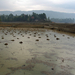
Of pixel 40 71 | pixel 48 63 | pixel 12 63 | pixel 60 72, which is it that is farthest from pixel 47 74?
pixel 12 63

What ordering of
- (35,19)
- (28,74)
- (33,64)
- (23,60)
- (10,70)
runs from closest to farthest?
(28,74) → (10,70) → (33,64) → (23,60) → (35,19)

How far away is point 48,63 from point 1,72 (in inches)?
103

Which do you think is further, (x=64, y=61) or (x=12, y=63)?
(x=64, y=61)

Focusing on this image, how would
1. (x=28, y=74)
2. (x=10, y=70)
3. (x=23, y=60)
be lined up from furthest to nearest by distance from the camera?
(x=23, y=60) < (x=10, y=70) < (x=28, y=74)

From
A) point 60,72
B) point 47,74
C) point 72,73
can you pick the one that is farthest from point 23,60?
point 72,73

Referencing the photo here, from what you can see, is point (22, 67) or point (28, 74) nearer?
point (28, 74)

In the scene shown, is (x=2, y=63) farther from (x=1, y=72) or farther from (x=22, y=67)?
(x=22, y=67)

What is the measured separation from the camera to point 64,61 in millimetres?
6020

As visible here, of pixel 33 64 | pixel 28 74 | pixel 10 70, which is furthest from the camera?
pixel 33 64

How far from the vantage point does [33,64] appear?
5480 mm

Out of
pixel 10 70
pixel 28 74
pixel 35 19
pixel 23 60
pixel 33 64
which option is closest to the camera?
pixel 28 74

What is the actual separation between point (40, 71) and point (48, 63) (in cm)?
104

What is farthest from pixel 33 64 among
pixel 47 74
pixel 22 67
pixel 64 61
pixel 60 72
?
pixel 64 61

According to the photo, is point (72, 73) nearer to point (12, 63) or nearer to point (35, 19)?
point (12, 63)
